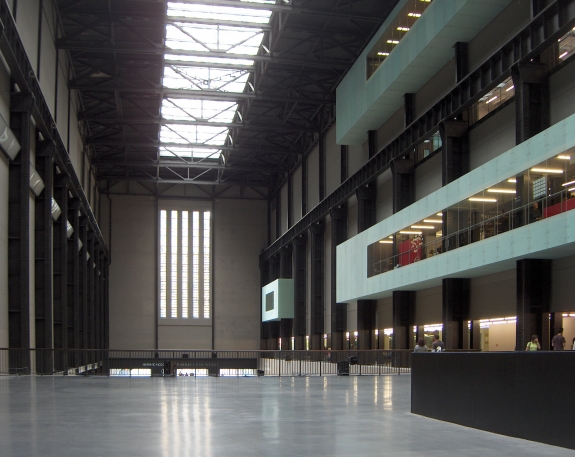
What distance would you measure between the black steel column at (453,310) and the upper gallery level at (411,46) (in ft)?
42.2

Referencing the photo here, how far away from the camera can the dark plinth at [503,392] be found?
10305 mm

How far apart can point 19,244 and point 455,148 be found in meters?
23.3

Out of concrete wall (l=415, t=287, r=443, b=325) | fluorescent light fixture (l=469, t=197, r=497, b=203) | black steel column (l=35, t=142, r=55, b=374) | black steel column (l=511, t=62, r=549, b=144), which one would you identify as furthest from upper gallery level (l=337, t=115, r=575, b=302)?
black steel column (l=35, t=142, r=55, b=374)

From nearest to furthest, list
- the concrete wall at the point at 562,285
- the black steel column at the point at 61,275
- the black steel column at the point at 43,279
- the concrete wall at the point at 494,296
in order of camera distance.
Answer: the concrete wall at the point at 562,285, the concrete wall at the point at 494,296, the black steel column at the point at 43,279, the black steel column at the point at 61,275

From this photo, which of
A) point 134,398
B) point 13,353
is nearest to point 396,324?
point 13,353

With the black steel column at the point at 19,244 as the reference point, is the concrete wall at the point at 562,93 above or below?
above

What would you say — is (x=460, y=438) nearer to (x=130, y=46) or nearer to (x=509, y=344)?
(x=509, y=344)

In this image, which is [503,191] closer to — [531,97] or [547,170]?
[547,170]

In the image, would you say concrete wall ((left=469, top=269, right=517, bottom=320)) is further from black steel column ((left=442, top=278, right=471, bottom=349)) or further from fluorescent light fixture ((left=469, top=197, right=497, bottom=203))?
fluorescent light fixture ((left=469, top=197, right=497, bottom=203))

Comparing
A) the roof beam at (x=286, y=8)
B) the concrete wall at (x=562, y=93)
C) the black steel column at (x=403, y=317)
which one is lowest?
the black steel column at (x=403, y=317)

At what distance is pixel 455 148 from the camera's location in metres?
38.4

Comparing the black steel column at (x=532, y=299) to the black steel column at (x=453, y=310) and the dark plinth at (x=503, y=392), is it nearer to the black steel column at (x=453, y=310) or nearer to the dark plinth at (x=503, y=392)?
the black steel column at (x=453, y=310)

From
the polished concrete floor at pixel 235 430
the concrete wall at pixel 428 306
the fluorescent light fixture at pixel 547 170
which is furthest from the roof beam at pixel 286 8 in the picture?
the polished concrete floor at pixel 235 430

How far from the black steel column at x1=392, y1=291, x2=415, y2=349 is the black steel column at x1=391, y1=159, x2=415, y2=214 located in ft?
18.2
